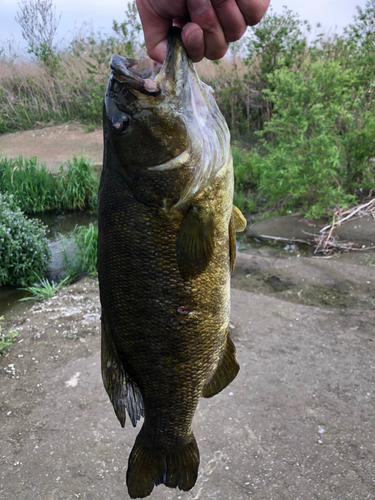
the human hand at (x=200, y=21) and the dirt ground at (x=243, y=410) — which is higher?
the human hand at (x=200, y=21)

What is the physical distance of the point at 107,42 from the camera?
53.5 ft

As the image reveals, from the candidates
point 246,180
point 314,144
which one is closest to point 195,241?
point 314,144

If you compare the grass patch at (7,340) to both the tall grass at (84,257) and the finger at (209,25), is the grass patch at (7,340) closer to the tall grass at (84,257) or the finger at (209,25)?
the tall grass at (84,257)

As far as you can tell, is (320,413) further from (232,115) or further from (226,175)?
(232,115)

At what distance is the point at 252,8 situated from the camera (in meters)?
1.51

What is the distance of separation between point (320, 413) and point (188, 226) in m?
2.48

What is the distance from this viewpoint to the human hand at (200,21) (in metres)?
1.41

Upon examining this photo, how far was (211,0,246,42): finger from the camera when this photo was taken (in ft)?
4.80

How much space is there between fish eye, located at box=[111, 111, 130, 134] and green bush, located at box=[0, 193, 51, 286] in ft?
15.5

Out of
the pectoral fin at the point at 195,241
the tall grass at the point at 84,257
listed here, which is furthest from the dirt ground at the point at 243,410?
the pectoral fin at the point at 195,241

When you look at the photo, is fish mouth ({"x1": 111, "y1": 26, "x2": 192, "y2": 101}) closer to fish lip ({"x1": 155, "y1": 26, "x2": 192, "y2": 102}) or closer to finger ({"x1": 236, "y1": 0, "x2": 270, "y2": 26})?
fish lip ({"x1": 155, "y1": 26, "x2": 192, "y2": 102})

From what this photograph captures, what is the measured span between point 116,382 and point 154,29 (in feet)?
4.43

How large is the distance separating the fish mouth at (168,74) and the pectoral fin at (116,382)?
2.79 feet

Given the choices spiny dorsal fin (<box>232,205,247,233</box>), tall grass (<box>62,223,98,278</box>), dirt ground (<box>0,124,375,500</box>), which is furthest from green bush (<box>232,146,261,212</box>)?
spiny dorsal fin (<box>232,205,247,233</box>)
